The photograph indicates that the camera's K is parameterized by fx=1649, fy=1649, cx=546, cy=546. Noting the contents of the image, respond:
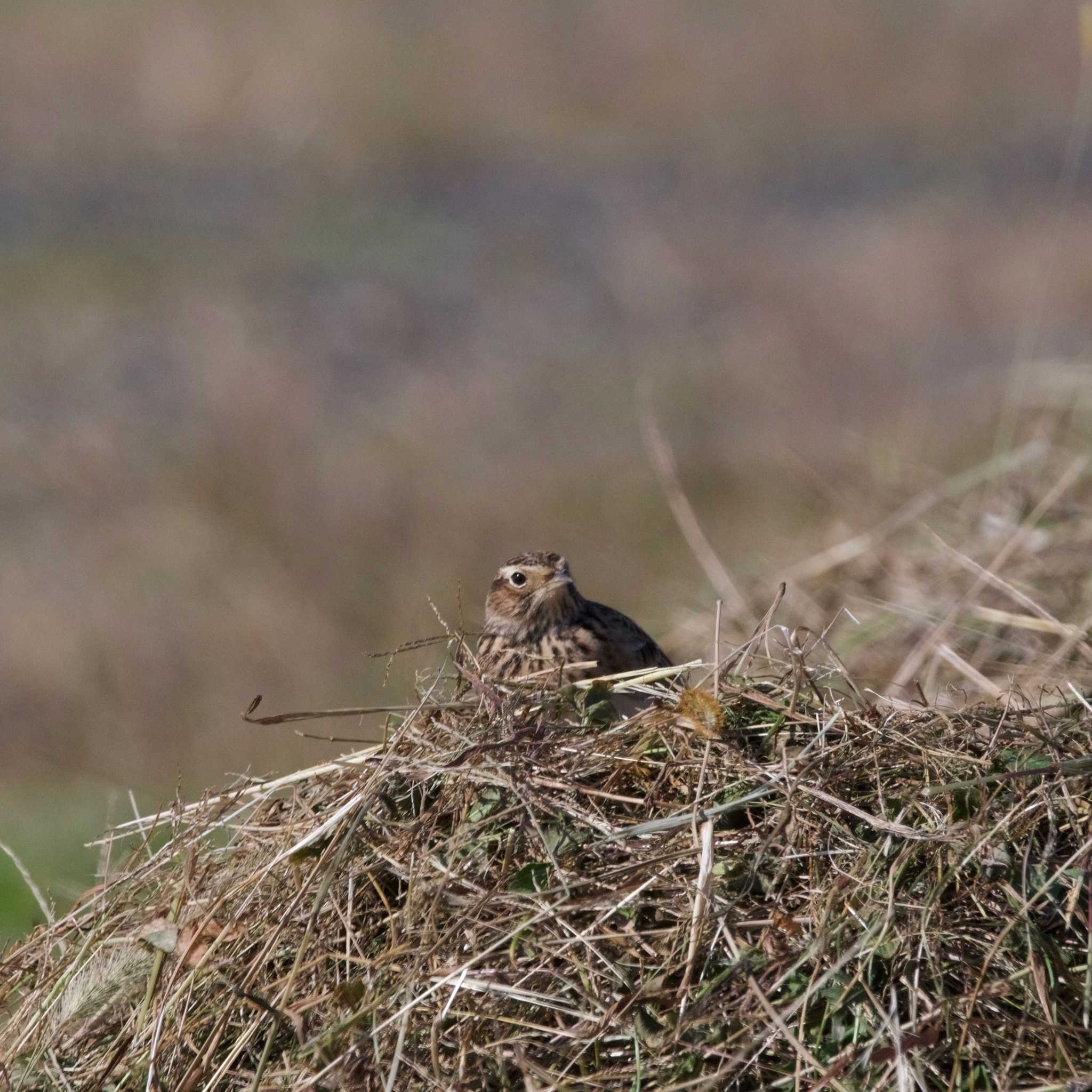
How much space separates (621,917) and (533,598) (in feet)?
7.41

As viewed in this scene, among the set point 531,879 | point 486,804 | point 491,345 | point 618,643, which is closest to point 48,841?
point 618,643

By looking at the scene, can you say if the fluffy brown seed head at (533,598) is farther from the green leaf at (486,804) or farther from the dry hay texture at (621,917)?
the green leaf at (486,804)

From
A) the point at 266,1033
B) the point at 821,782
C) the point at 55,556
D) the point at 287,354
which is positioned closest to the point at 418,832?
the point at 266,1033

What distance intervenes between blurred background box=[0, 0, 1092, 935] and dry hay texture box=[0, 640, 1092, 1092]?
1813mm

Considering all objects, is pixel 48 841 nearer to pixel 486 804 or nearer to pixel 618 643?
pixel 618 643

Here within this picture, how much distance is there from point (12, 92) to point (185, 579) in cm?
2252

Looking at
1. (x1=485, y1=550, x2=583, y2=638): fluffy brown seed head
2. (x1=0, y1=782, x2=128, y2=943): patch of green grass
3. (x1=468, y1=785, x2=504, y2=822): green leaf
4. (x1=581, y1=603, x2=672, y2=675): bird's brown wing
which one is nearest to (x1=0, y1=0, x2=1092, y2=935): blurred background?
(x1=0, y1=782, x2=128, y2=943): patch of green grass

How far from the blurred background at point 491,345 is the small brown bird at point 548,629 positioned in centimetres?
109

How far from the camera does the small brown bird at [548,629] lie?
226 inches

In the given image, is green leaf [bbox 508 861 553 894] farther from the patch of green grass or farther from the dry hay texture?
the patch of green grass

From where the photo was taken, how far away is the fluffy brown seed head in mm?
5879

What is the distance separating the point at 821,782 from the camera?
387cm

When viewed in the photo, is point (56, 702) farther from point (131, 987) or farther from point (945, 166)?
point (945, 166)

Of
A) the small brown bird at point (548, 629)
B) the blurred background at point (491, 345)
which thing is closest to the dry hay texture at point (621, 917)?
the small brown bird at point (548, 629)
